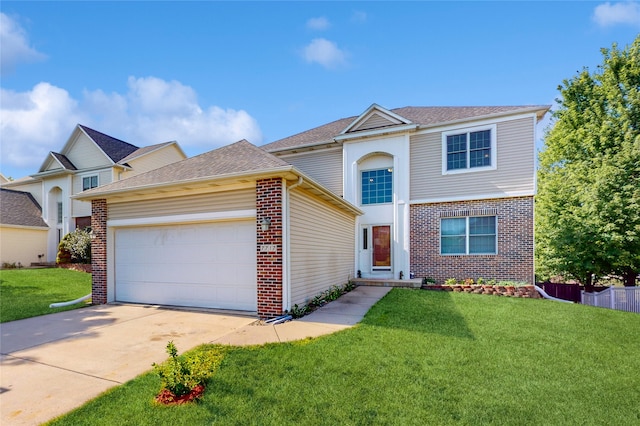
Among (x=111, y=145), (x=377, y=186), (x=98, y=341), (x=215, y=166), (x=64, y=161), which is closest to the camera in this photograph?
(x=98, y=341)

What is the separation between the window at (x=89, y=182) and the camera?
18.9 m

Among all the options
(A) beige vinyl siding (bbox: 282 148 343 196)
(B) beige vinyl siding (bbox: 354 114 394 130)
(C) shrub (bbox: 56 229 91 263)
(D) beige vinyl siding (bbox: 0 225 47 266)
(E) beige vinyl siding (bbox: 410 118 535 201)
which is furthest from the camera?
(D) beige vinyl siding (bbox: 0 225 47 266)

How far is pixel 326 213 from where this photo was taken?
9469mm

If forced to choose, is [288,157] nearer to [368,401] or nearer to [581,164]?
[368,401]

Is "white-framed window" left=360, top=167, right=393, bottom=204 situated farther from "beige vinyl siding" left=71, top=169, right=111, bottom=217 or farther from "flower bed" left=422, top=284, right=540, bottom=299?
"beige vinyl siding" left=71, top=169, right=111, bottom=217

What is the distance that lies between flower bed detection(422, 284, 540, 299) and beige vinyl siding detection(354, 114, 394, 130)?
6.91 metres

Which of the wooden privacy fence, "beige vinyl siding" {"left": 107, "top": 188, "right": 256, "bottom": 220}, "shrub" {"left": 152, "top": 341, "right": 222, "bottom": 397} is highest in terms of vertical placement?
"beige vinyl siding" {"left": 107, "top": 188, "right": 256, "bottom": 220}

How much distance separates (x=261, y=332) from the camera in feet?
18.8

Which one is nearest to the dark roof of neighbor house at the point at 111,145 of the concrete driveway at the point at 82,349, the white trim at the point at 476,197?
the concrete driveway at the point at 82,349

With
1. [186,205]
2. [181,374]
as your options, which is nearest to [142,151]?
[186,205]

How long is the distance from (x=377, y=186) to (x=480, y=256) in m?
4.90

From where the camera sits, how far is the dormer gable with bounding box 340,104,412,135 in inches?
497

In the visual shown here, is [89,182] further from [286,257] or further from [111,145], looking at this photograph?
[286,257]

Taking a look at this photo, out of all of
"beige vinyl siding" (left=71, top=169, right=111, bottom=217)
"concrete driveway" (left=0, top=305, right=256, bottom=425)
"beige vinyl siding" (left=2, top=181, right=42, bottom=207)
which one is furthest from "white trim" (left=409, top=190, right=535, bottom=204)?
"beige vinyl siding" (left=2, top=181, right=42, bottom=207)
